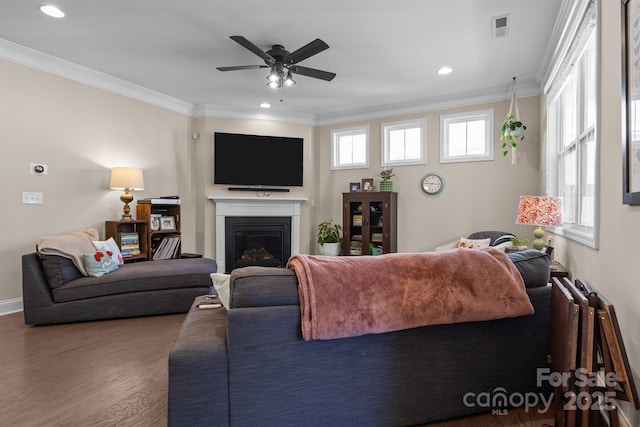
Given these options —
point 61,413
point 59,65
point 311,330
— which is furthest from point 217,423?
point 59,65

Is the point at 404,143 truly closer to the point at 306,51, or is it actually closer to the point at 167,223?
the point at 306,51

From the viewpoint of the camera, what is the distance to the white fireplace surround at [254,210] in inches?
217

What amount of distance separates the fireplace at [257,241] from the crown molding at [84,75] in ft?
6.44

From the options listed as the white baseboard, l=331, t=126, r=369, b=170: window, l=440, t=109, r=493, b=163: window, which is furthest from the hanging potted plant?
the white baseboard

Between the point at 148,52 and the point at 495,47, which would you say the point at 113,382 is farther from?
the point at 495,47

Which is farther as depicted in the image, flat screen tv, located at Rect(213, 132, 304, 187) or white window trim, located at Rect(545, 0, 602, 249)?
flat screen tv, located at Rect(213, 132, 304, 187)

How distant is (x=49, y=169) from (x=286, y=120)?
341cm

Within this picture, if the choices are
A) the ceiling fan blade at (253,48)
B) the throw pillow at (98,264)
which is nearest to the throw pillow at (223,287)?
the ceiling fan blade at (253,48)

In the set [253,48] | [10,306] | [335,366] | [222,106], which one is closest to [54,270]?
[10,306]

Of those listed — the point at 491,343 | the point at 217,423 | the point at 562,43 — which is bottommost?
the point at 217,423

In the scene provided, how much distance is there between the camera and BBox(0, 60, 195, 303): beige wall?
352cm

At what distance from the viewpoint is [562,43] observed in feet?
10.0

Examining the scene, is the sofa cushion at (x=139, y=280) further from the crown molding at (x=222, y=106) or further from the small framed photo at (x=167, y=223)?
the crown molding at (x=222, y=106)

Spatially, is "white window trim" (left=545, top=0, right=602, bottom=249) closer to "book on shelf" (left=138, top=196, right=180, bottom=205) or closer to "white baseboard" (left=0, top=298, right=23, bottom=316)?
"book on shelf" (left=138, top=196, right=180, bottom=205)
